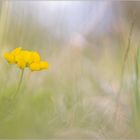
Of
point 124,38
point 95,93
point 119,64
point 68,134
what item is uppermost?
point 124,38

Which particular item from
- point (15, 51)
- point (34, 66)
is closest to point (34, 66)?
point (34, 66)

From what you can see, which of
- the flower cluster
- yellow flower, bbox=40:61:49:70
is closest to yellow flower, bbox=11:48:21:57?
→ the flower cluster

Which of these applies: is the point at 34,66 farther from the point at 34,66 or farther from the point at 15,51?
the point at 15,51

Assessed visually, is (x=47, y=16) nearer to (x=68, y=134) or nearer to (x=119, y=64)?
(x=119, y=64)

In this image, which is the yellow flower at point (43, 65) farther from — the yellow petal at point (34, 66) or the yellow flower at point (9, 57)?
the yellow flower at point (9, 57)

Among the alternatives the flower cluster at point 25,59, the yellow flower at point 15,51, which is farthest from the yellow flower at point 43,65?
the yellow flower at point 15,51

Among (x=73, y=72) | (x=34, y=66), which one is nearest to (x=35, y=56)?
(x=34, y=66)

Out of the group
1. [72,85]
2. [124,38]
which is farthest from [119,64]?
[72,85]
